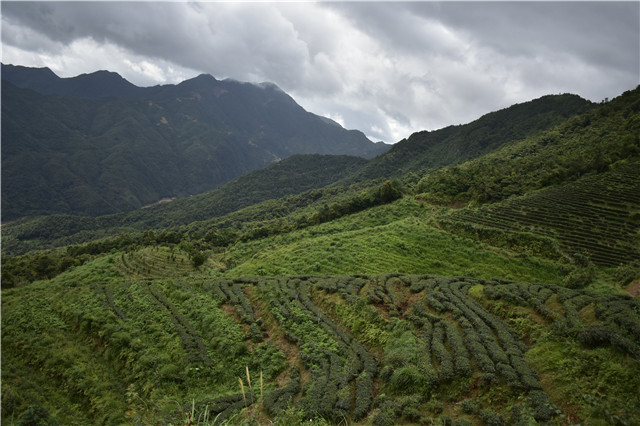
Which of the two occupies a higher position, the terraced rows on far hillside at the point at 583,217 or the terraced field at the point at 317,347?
the terraced rows on far hillside at the point at 583,217

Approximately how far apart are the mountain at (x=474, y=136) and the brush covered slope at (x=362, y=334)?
10146 cm

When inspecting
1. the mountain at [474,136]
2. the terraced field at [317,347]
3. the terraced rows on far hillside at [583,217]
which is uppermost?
the mountain at [474,136]

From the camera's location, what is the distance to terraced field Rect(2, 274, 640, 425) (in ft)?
39.8

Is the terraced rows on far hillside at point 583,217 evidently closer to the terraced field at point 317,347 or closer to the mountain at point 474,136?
the terraced field at point 317,347

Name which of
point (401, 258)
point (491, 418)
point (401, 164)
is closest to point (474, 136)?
point (401, 164)

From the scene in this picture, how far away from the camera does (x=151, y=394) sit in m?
15.6

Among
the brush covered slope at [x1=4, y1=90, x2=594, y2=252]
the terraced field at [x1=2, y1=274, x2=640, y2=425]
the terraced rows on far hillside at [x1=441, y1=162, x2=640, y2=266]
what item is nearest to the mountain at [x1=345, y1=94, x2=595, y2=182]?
the brush covered slope at [x1=4, y1=90, x2=594, y2=252]

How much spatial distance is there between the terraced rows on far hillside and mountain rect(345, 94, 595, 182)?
292 feet

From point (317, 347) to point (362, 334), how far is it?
2.82 m

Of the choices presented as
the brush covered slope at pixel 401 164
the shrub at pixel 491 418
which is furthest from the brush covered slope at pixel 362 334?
the brush covered slope at pixel 401 164

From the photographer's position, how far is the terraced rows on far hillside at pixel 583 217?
35469 mm

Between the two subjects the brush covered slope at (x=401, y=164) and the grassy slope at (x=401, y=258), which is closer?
the grassy slope at (x=401, y=258)

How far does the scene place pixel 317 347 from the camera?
17188 millimetres

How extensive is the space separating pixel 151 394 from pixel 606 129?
98841mm
